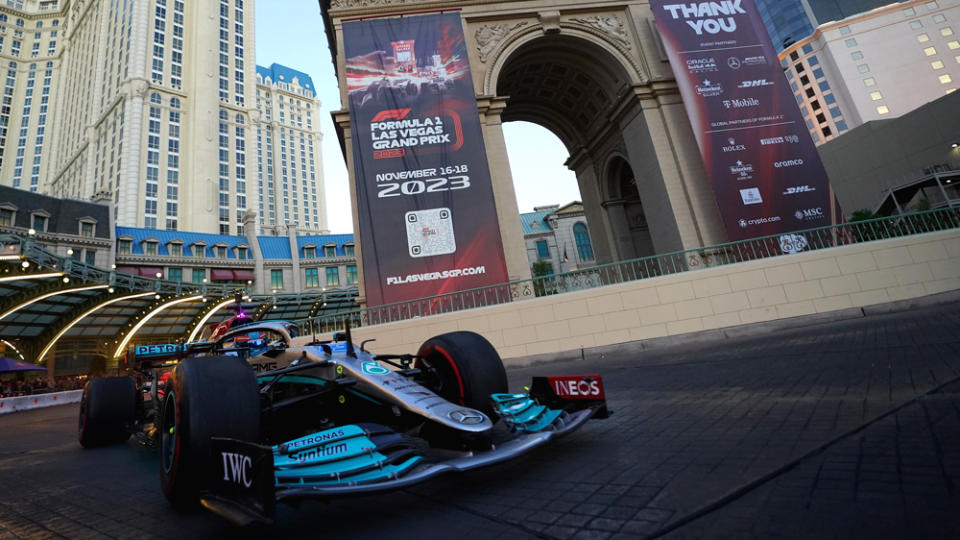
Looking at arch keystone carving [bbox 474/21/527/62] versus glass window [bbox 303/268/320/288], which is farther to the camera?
glass window [bbox 303/268/320/288]

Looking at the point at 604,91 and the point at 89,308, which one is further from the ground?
the point at 604,91

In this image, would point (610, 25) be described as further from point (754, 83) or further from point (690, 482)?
point (690, 482)

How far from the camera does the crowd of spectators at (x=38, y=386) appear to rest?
19953 mm

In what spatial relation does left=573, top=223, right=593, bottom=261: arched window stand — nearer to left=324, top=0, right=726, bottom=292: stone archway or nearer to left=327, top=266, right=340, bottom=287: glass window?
left=327, top=266, right=340, bottom=287: glass window

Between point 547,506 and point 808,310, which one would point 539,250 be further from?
point 547,506

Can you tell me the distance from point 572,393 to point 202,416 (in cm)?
245

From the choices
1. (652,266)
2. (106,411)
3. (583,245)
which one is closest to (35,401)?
(106,411)

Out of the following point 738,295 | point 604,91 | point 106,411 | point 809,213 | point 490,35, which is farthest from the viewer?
point 604,91

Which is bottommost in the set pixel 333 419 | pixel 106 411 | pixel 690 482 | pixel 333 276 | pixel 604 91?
pixel 690 482

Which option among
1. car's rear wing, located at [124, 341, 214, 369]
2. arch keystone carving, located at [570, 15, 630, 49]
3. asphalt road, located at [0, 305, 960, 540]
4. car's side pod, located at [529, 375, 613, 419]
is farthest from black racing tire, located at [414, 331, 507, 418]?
arch keystone carving, located at [570, 15, 630, 49]

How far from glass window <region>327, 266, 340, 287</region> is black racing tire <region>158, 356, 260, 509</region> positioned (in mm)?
41263

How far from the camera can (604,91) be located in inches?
705

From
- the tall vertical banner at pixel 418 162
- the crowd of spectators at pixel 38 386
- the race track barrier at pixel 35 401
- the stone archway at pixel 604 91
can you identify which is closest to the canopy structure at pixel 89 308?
the crowd of spectators at pixel 38 386

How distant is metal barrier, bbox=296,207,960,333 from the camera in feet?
33.2
